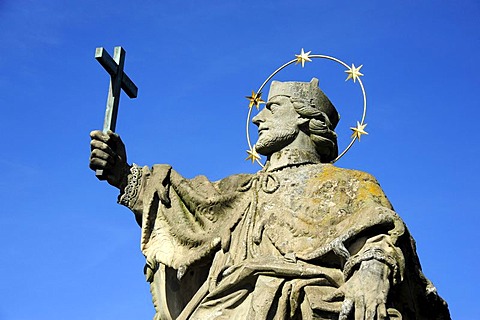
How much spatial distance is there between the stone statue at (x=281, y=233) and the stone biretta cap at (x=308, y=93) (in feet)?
0.04

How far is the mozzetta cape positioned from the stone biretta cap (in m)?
0.67

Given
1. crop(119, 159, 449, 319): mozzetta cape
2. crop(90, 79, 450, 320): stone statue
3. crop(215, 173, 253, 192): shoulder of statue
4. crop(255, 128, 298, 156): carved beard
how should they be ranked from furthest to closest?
crop(215, 173, 253, 192): shoulder of statue → crop(255, 128, 298, 156): carved beard → crop(119, 159, 449, 319): mozzetta cape → crop(90, 79, 450, 320): stone statue

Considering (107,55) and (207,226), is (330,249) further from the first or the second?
(107,55)

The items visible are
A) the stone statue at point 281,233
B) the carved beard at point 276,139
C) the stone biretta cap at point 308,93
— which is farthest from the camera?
the stone biretta cap at point 308,93

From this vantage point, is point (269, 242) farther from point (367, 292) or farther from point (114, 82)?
point (114, 82)

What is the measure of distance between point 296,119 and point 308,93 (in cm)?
34

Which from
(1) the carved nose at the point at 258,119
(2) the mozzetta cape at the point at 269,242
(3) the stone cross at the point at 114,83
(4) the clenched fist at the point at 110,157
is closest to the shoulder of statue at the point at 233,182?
(2) the mozzetta cape at the point at 269,242

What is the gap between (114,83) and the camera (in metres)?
10.7

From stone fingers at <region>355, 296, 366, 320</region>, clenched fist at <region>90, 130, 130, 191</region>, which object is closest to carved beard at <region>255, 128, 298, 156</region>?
clenched fist at <region>90, 130, 130, 191</region>

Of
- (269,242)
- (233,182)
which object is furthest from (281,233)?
(233,182)

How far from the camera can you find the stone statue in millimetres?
9109

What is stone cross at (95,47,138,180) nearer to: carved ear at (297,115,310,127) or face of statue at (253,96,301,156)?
face of statue at (253,96,301,156)

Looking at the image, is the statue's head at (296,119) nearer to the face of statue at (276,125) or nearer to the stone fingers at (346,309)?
the face of statue at (276,125)

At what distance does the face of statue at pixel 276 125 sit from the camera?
34.3 feet
